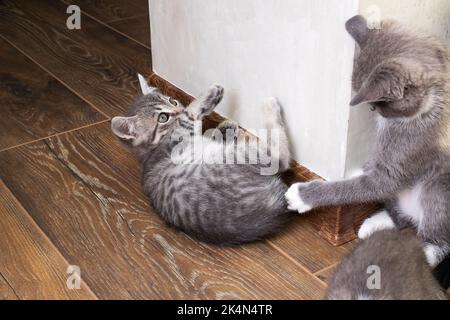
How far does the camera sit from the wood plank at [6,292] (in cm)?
138

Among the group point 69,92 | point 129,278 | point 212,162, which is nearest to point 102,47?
point 69,92

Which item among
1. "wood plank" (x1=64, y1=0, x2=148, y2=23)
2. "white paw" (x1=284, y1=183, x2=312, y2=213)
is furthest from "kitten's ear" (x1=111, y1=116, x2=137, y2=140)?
"wood plank" (x1=64, y1=0, x2=148, y2=23)

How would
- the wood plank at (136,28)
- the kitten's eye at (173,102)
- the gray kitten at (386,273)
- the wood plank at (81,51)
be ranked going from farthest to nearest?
the wood plank at (136,28) → the wood plank at (81,51) → the kitten's eye at (173,102) → the gray kitten at (386,273)

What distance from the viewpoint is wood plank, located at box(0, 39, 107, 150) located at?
2.05 m

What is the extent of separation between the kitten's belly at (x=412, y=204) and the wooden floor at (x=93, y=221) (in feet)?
0.58

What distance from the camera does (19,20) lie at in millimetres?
2877

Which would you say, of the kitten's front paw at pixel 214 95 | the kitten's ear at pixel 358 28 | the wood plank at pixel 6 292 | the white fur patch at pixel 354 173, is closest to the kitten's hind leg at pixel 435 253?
the white fur patch at pixel 354 173

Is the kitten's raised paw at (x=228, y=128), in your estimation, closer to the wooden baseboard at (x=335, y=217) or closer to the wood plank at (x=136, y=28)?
the wooden baseboard at (x=335, y=217)

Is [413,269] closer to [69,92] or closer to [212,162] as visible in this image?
[212,162]

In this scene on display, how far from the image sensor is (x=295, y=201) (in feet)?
4.91

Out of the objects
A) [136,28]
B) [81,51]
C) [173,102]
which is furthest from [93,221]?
[136,28]

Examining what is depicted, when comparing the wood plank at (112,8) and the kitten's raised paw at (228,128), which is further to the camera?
the wood plank at (112,8)

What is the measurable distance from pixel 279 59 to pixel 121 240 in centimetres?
60

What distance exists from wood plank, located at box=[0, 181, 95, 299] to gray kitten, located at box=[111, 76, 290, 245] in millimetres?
288
